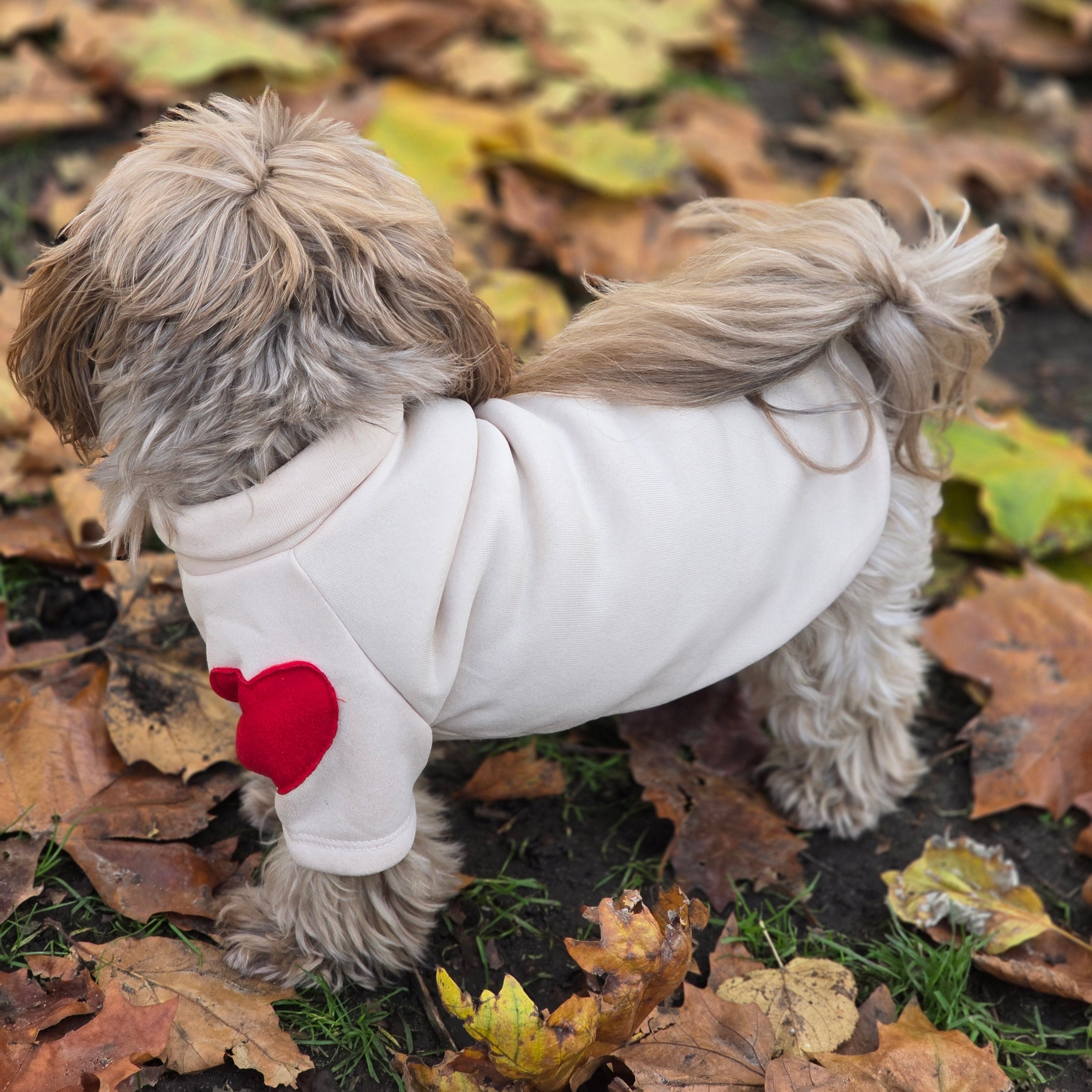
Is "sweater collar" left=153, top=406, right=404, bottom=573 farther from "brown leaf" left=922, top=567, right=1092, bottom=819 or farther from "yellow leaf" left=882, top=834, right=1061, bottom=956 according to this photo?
"brown leaf" left=922, top=567, right=1092, bottom=819

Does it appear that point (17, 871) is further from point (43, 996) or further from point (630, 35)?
point (630, 35)

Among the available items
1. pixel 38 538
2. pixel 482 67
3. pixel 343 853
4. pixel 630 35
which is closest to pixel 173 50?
pixel 482 67

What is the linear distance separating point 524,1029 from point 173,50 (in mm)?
4153

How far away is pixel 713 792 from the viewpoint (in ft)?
9.61

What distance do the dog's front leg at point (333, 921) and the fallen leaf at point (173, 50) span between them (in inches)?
132

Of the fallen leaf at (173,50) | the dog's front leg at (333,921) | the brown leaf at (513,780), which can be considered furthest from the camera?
the fallen leaf at (173,50)

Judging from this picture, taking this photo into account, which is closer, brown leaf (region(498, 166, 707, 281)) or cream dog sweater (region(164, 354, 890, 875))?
cream dog sweater (region(164, 354, 890, 875))

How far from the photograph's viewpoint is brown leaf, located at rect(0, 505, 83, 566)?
307 cm

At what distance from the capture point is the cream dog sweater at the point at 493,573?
2033 mm

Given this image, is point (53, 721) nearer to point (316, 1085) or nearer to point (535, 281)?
point (316, 1085)

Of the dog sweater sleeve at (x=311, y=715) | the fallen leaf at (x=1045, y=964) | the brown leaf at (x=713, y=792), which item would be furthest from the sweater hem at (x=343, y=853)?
the fallen leaf at (x=1045, y=964)

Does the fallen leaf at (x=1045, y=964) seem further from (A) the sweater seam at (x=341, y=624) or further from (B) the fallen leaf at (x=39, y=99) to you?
(B) the fallen leaf at (x=39, y=99)

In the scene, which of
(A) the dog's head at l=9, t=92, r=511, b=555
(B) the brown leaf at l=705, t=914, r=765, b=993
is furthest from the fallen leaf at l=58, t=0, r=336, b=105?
(B) the brown leaf at l=705, t=914, r=765, b=993

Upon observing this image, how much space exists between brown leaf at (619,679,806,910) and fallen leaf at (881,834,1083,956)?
0.89ft
